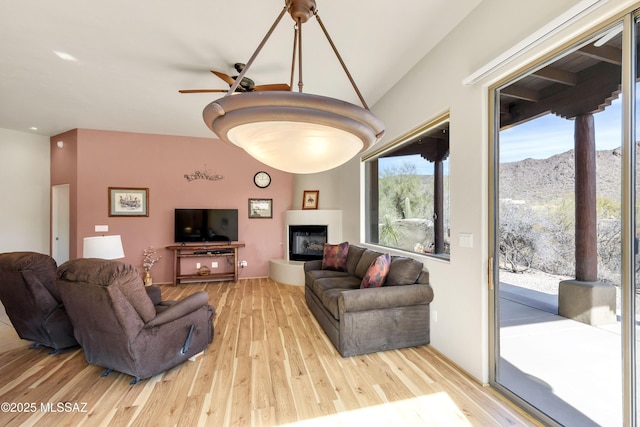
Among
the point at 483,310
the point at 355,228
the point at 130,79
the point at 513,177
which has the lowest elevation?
the point at 483,310

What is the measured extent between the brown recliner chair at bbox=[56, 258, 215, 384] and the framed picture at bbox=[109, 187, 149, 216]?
3564 mm

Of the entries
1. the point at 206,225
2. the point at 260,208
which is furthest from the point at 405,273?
the point at 206,225

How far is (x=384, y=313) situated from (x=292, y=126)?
7.22 ft

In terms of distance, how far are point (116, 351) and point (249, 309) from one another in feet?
6.18

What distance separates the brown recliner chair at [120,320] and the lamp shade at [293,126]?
1.60 meters

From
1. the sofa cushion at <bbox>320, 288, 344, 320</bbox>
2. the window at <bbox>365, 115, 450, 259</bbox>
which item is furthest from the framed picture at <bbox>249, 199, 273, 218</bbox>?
the sofa cushion at <bbox>320, 288, 344, 320</bbox>

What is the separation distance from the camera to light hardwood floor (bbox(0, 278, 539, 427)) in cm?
174

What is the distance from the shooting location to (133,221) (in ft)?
17.2

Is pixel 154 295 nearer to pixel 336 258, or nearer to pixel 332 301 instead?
pixel 332 301

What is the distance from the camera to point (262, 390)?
6.65ft

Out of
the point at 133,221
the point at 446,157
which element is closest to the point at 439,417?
the point at 446,157

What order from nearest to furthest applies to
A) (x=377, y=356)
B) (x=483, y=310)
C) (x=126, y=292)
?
1. (x=126, y=292)
2. (x=483, y=310)
3. (x=377, y=356)

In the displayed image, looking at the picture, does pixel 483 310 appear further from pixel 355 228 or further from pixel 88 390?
pixel 88 390

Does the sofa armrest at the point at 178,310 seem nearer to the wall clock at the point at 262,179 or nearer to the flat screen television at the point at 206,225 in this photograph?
the flat screen television at the point at 206,225
